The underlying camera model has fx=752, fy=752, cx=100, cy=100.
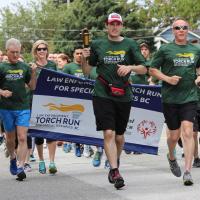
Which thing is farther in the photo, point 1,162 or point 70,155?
point 70,155

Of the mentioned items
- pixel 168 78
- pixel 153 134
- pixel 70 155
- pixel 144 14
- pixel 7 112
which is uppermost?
pixel 168 78

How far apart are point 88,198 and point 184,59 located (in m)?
2.22

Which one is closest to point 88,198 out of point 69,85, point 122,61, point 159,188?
point 159,188

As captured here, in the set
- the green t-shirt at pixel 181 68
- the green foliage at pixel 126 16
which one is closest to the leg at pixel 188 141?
the green t-shirt at pixel 181 68

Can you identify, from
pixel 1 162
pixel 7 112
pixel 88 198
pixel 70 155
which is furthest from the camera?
pixel 70 155

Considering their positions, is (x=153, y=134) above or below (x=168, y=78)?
below

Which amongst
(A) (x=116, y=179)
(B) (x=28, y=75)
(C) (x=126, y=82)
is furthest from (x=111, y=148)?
(B) (x=28, y=75)

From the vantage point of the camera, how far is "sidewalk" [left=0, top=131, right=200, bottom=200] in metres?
8.28

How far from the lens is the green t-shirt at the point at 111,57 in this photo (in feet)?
29.5

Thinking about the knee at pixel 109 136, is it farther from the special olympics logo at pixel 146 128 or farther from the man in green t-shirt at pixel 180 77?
the special olympics logo at pixel 146 128

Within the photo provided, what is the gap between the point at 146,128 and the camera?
38.4 ft

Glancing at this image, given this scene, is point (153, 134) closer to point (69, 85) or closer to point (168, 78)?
point (69, 85)

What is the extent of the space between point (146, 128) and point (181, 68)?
2605 millimetres

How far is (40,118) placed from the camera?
1105 cm
